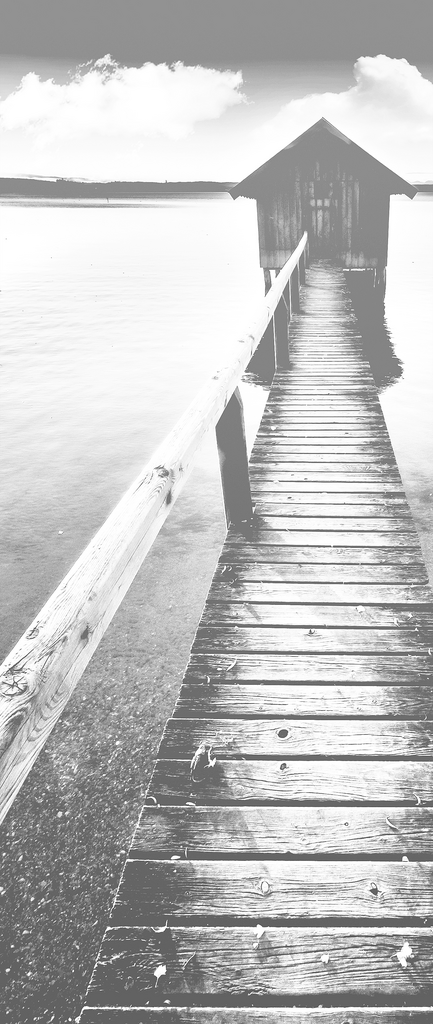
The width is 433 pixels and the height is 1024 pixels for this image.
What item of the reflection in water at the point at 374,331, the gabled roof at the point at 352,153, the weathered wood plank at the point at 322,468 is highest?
the gabled roof at the point at 352,153

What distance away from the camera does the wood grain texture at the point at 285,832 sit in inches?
81.4

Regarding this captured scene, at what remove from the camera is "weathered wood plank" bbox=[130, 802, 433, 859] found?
2.07 metres

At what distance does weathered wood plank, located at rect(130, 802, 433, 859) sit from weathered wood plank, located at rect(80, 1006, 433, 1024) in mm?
432

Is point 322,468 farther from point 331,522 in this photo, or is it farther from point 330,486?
point 331,522

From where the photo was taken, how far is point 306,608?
11.1 feet

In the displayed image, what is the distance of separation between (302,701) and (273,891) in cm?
88

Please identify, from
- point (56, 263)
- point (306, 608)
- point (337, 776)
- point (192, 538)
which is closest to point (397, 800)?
point (337, 776)

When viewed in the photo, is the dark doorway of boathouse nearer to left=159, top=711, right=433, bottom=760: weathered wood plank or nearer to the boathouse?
the boathouse

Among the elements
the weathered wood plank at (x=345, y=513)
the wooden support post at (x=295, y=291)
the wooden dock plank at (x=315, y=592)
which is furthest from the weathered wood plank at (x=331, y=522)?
the wooden support post at (x=295, y=291)

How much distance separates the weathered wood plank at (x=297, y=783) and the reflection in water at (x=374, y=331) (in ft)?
43.7

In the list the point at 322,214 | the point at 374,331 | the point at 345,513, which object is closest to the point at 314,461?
the point at 345,513

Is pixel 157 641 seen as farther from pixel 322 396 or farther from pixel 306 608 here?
pixel 322 396

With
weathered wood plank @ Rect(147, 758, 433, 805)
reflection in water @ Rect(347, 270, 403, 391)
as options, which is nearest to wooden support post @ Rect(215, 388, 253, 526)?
weathered wood plank @ Rect(147, 758, 433, 805)

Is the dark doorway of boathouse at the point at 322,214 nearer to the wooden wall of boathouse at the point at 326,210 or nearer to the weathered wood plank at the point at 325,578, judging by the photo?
the wooden wall of boathouse at the point at 326,210
